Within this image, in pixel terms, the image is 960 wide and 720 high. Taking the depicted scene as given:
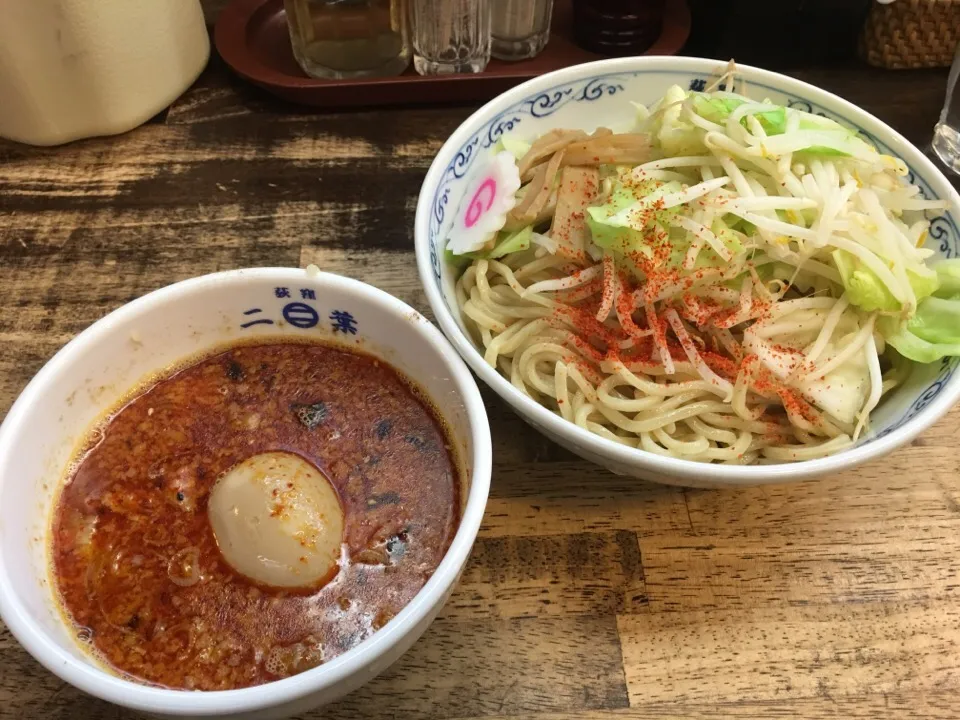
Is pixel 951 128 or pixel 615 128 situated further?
pixel 951 128

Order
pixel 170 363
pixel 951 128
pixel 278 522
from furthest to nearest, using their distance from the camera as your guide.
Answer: pixel 951 128 → pixel 170 363 → pixel 278 522

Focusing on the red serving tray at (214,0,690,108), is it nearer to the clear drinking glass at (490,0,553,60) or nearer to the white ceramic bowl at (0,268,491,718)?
the clear drinking glass at (490,0,553,60)

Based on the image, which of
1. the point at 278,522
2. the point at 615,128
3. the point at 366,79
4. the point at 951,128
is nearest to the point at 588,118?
the point at 615,128

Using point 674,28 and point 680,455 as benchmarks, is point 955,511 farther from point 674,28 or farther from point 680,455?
point 674,28

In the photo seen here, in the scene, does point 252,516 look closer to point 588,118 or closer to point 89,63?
point 588,118

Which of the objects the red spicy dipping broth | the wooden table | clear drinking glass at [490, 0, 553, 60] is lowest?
the wooden table

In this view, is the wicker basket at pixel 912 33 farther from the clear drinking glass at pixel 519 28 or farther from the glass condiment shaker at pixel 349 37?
the glass condiment shaker at pixel 349 37

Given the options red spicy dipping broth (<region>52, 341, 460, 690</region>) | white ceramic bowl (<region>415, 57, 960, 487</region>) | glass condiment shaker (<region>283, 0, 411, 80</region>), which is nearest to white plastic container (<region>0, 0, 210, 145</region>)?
glass condiment shaker (<region>283, 0, 411, 80</region>)
